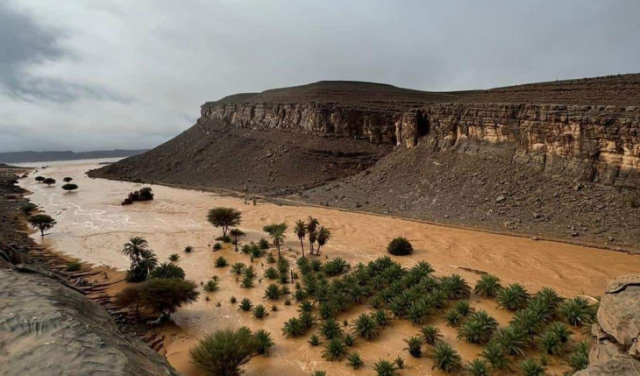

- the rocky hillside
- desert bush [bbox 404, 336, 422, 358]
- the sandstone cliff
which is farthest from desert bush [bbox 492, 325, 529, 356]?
the sandstone cliff

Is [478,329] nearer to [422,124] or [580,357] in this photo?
[580,357]

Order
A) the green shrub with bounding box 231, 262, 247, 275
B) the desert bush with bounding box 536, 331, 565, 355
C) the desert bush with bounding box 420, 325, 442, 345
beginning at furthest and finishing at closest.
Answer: the green shrub with bounding box 231, 262, 247, 275 < the desert bush with bounding box 420, 325, 442, 345 < the desert bush with bounding box 536, 331, 565, 355

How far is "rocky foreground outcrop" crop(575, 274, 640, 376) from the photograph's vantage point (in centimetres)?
546

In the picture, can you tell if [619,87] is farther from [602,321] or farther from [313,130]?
[313,130]

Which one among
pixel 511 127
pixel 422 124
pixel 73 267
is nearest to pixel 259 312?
pixel 73 267

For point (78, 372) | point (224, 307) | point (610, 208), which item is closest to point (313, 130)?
point (610, 208)

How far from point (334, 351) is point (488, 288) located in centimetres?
832

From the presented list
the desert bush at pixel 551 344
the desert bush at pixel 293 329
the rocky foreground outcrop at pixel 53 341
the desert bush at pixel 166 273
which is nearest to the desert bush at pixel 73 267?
the desert bush at pixel 166 273

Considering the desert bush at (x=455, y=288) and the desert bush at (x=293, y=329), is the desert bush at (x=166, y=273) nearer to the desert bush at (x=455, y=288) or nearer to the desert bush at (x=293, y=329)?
the desert bush at (x=293, y=329)

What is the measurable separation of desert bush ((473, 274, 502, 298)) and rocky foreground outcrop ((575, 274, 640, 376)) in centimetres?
849

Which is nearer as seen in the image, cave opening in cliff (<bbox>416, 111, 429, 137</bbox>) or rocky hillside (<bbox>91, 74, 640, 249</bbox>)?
rocky hillside (<bbox>91, 74, 640, 249</bbox>)

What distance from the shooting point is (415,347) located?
12023 mm

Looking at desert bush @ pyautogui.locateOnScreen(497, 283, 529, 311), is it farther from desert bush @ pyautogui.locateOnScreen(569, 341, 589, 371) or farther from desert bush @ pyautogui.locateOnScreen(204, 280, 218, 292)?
desert bush @ pyautogui.locateOnScreen(204, 280, 218, 292)

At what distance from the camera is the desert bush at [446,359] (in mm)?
11039
